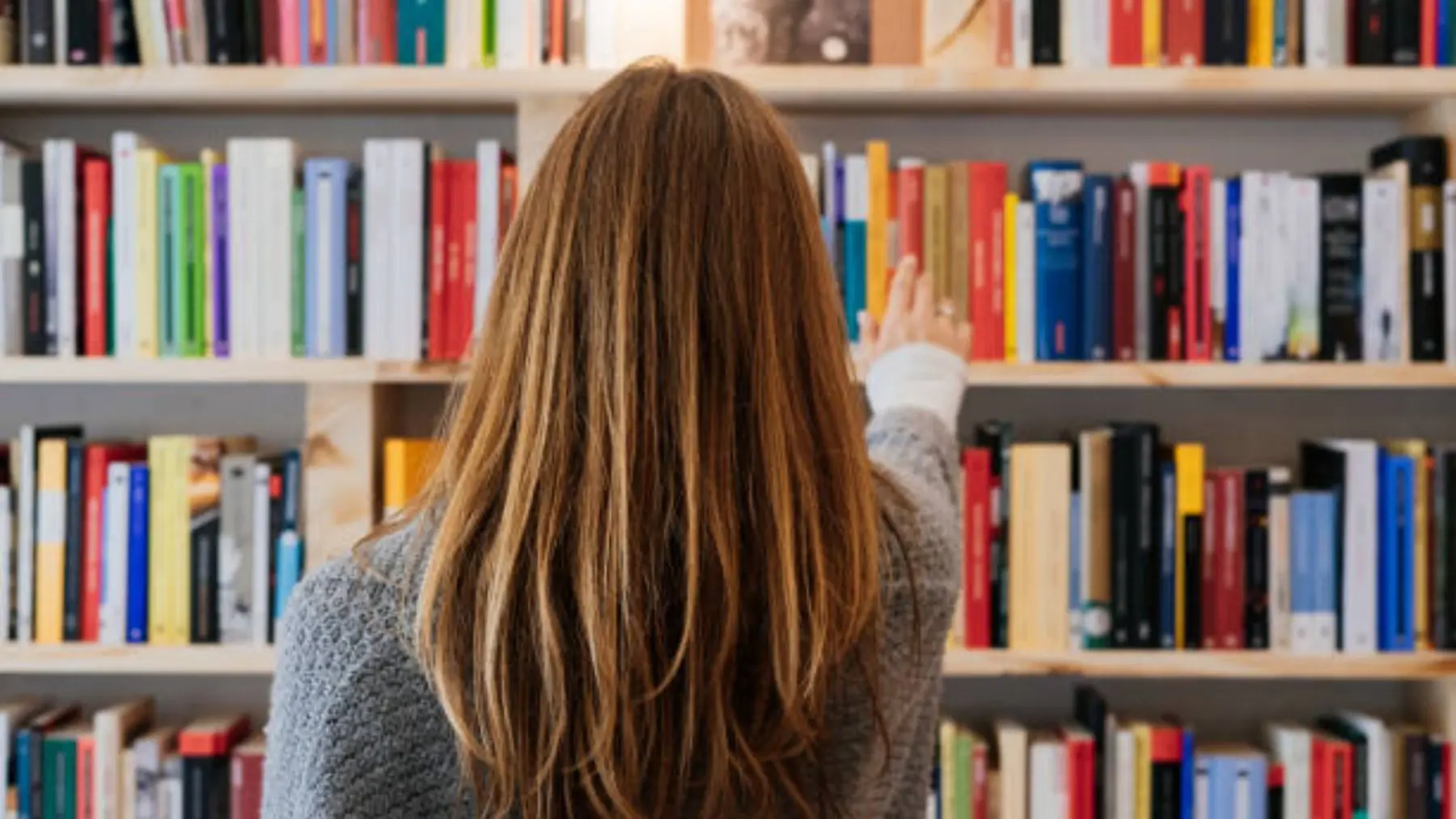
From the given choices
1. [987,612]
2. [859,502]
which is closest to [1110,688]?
[987,612]

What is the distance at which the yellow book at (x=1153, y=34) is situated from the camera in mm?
1990

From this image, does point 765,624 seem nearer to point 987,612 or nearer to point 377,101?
point 987,612

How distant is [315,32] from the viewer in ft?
6.57

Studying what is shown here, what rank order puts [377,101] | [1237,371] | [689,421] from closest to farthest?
[689,421], [1237,371], [377,101]

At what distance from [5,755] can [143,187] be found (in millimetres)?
690

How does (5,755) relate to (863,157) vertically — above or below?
below

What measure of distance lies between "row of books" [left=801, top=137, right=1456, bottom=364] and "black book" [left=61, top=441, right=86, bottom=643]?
0.92m

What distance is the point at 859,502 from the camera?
3.37 feet

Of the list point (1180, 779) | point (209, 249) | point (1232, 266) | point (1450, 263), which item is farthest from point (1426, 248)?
point (209, 249)

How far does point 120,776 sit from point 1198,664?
4.17ft

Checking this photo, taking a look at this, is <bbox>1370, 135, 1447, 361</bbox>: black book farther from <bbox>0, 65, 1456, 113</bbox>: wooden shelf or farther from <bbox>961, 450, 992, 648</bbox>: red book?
<bbox>961, 450, 992, 648</bbox>: red book

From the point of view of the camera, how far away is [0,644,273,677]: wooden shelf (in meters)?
1.99

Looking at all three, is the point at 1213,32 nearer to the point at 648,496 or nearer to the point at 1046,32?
the point at 1046,32

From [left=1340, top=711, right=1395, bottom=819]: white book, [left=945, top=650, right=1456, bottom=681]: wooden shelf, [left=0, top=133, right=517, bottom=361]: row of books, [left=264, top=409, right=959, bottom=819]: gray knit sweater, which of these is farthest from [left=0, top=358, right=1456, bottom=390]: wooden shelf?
[left=264, top=409, right=959, bottom=819]: gray knit sweater
